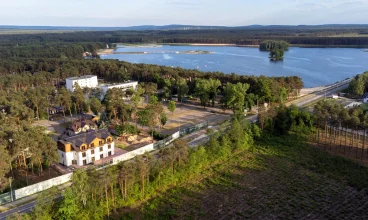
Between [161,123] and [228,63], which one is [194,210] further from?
[228,63]

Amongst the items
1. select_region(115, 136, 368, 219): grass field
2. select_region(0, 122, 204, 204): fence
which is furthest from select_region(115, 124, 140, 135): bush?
select_region(115, 136, 368, 219): grass field

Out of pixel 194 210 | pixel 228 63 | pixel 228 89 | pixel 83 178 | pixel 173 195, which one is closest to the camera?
pixel 83 178

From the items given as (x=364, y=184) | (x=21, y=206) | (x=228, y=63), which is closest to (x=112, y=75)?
(x=228, y=63)

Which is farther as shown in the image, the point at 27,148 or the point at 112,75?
the point at 112,75

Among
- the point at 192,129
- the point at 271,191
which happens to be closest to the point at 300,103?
the point at 192,129

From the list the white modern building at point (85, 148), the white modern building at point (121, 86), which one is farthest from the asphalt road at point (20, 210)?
the white modern building at point (121, 86)

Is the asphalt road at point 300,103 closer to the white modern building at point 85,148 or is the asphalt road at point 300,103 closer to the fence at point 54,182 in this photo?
the fence at point 54,182
